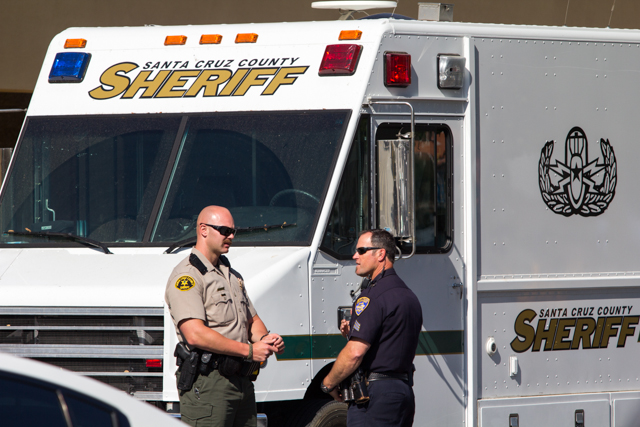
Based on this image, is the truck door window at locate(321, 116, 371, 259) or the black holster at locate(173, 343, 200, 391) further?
the truck door window at locate(321, 116, 371, 259)

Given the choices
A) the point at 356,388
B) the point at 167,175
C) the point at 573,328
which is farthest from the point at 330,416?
the point at 573,328

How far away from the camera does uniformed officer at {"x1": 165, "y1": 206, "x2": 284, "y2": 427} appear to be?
14.0 feet

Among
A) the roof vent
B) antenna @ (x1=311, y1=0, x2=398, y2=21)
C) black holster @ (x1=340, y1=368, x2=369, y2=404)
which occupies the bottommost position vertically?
black holster @ (x1=340, y1=368, x2=369, y2=404)

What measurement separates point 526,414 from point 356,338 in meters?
1.78

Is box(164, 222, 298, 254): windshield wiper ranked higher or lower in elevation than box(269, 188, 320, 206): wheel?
lower

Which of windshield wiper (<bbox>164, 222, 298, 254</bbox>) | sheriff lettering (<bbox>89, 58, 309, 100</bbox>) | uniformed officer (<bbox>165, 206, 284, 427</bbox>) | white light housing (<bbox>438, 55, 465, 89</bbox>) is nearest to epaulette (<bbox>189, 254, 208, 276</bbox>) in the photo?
uniformed officer (<bbox>165, 206, 284, 427</bbox>)

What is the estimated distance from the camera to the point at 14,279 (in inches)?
198

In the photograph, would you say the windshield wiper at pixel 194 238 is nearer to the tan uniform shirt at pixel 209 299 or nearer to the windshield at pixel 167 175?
the windshield at pixel 167 175

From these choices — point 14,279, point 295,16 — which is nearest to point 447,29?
point 14,279

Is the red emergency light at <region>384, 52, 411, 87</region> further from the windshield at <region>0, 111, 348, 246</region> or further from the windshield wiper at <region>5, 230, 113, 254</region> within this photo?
the windshield wiper at <region>5, 230, 113, 254</region>

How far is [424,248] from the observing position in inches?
217

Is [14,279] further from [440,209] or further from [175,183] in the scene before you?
[440,209]

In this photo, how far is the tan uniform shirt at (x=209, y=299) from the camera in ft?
14.0

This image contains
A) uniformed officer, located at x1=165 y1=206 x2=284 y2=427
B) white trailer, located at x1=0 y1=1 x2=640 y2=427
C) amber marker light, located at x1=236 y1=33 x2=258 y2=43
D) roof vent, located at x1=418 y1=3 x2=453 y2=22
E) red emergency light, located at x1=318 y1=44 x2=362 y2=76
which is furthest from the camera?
roof vent, located at x1=418 y1=3 x2=453 y2=22
